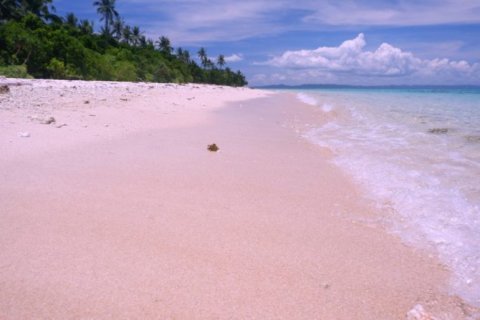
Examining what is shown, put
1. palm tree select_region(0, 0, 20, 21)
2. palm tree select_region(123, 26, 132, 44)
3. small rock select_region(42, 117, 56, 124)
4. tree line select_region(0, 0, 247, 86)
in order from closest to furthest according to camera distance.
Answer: small rock select_region(42, 117, 56, 124)
tree line select_region(0, 0, 247, 86)
palm tree select_region(0, 0, 20, 21)
palm tree select_region(123, 26, 132, 44)

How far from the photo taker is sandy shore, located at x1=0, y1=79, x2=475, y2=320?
1.80 meters

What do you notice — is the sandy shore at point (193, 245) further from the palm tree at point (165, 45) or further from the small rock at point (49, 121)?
the palm tree at point (165, 45)

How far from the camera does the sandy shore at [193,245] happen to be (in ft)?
5.91

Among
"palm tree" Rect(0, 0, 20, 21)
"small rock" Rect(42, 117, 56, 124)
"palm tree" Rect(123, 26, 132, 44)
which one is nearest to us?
"small rock" Rect(42, 117, 56, 124)

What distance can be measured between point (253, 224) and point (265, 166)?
1.93 metres

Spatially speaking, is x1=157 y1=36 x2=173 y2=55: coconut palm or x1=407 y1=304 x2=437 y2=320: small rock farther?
x1=157 y1=36 x2=173 y2=55: coconut palm

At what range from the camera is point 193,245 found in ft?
7.80

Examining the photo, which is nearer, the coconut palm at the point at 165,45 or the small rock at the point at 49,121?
the small rock at the point at 49,121

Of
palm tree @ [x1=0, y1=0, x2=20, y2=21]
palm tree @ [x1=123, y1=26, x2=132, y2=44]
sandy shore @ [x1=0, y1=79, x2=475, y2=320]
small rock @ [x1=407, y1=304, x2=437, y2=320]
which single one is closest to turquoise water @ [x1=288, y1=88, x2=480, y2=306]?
sandy shore @ [x1=0, y1=79, x2=475, y2=320]

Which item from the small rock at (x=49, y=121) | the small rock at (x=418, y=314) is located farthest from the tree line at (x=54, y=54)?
the small rock at (x=418, y=314)

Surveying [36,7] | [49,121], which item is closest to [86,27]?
[36,7]

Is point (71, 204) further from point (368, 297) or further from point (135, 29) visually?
point (135, 29)

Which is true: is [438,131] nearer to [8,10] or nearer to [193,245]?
[193,245]

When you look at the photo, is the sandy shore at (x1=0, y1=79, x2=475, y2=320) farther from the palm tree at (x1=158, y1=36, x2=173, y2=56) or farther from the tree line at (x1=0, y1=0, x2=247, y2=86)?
the palm tree at (x1=158, y1=36, x2=173, y2=56)
